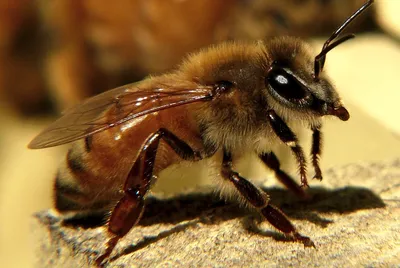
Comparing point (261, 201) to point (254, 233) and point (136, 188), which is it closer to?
point (254, 233)

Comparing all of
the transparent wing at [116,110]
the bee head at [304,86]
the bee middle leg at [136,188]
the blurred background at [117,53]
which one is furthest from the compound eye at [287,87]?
the blurred background at [117,53]

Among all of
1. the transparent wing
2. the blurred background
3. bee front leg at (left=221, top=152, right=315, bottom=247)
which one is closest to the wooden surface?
bee front leg at (left=221, top=152, right=315, bottom=247)

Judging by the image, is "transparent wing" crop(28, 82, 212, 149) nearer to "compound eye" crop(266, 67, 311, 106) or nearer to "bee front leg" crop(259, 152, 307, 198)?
"compound eye" crop(266, 67, 311, 106)

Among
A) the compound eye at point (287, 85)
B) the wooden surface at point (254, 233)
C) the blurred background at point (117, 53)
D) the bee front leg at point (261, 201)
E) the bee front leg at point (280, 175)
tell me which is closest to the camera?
the wooden surface at point (254, 233)

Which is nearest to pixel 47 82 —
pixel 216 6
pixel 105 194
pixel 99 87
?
pixel 99 87

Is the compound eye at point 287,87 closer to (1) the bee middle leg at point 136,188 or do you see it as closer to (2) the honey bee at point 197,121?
(2) the honey bee at point 197,121

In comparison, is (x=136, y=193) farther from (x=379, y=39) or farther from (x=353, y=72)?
(x=379, y=39)
